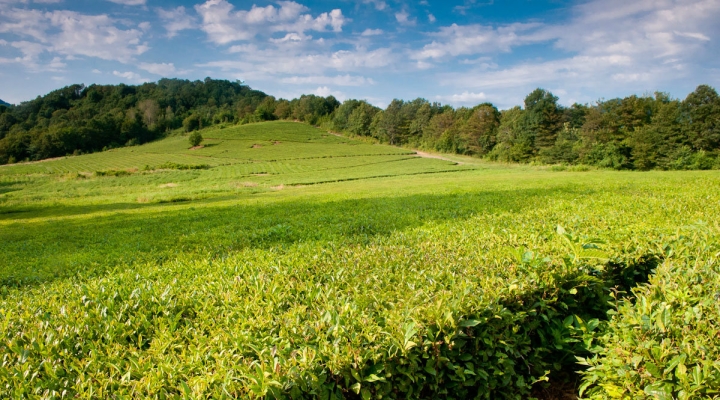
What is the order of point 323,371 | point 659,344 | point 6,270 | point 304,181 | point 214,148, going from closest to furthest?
point 323,371
point 659,344
point 6,270
point 304,181
point 214,148

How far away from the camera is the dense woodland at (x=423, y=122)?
57.0 meters

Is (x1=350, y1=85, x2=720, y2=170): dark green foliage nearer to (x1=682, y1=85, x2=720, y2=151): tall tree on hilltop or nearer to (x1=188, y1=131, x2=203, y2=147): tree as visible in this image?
(x1=682, y1=85, x2=720, y2=151): tall tree on hilltop

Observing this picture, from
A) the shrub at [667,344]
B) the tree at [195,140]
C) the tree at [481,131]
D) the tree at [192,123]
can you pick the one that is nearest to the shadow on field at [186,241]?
the shrub at [667,344]

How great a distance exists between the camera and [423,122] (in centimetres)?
12038

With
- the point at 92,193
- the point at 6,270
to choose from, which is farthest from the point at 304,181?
the point at 6,270

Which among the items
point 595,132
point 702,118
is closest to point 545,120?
point 595,132

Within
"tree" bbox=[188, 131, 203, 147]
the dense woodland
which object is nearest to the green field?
the dense woodland

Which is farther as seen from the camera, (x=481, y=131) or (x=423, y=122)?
(x=423, y=122)

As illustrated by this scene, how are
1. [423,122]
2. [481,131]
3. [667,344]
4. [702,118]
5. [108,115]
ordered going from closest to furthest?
[667,344] < [702,118] < [481,131] < [423,122] < [108,115]

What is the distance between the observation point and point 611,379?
3111mm

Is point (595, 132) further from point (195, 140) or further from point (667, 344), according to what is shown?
point (195, 140)

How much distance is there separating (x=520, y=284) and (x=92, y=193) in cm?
5866

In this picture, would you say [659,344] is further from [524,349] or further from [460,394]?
[460,394]

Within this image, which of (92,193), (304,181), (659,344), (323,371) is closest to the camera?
(323,371)
